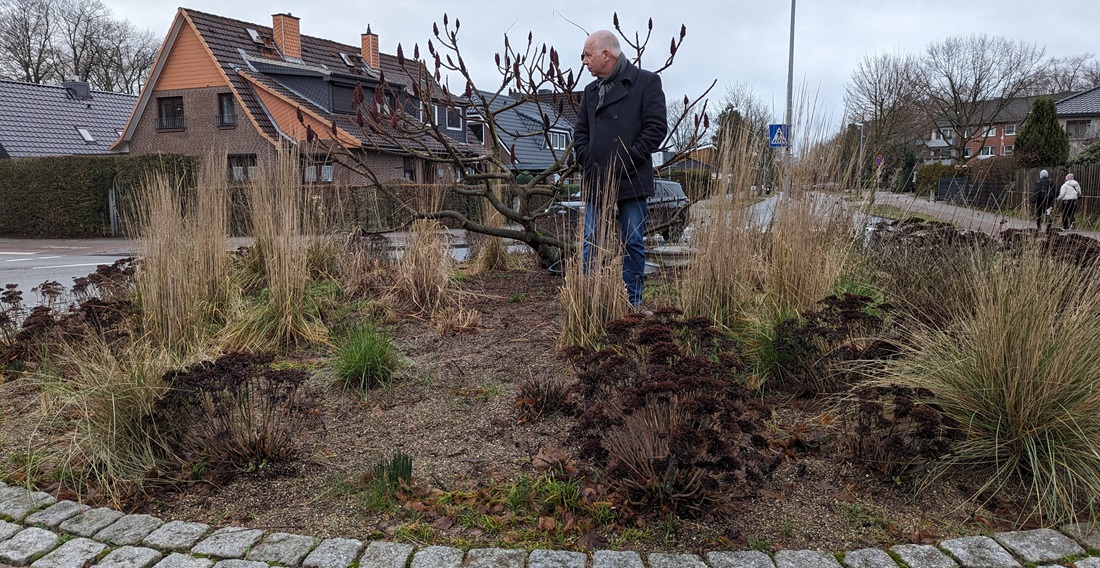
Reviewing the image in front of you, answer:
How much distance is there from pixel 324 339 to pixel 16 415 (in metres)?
1.56

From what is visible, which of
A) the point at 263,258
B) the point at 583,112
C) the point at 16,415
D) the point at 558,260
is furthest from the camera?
the point at 558,260

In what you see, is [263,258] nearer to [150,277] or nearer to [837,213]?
[150,277]

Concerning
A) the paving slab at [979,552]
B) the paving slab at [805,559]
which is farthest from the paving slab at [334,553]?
the paving slab at [979,552]

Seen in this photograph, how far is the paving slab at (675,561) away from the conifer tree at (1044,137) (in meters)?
26.8

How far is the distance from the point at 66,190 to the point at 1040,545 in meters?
21.7

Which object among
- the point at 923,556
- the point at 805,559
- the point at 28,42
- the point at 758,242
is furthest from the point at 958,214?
the point at 28,42

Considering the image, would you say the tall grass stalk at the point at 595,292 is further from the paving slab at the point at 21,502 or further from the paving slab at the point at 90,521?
the paving slab at the point at 21,502

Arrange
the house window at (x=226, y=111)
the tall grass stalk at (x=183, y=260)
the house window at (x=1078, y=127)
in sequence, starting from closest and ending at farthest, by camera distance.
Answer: the tall grass stalk at (x=183, y=260) → the house window at (x=226, y=111) → the house window at (x=1078, y=127)

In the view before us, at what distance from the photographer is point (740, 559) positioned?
2121 millimetres

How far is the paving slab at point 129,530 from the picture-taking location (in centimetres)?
230

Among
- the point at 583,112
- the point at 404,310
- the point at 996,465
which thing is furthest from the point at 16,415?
the point at 996,465

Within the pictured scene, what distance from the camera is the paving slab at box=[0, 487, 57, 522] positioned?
251cm

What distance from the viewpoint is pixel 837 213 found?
15.6 ft

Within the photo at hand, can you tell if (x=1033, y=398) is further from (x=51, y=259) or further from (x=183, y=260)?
(x=51, y=259)
